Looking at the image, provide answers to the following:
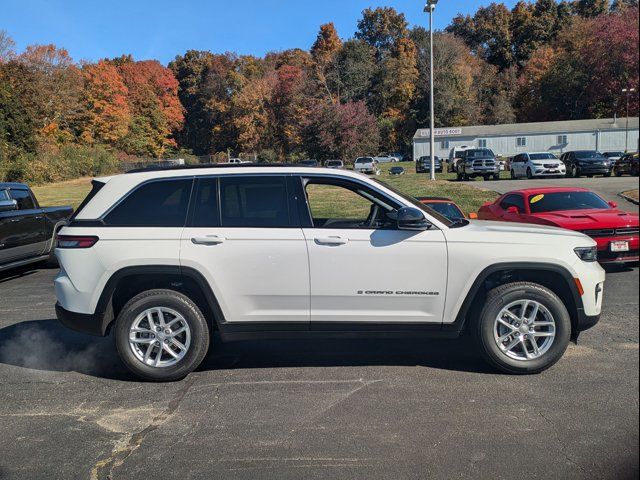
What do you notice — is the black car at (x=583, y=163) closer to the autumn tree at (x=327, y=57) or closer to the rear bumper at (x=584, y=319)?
the rear bumper at (x=584, y=319)

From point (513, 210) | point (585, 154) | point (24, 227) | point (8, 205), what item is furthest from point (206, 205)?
point (585, 154)

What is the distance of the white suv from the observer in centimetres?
482

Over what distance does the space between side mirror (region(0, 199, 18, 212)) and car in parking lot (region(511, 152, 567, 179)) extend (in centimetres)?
2624

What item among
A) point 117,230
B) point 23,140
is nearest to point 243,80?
point 23,140

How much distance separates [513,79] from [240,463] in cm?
7526

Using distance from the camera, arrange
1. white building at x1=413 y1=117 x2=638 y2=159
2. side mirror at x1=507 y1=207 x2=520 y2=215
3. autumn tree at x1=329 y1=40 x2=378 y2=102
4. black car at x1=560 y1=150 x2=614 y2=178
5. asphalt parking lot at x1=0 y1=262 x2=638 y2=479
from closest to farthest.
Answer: asphalt parking lot at x1=0 y1=262 x2=638 y2=479, side mirror at x1=507 y1=207 x2=520 y2=215, black car at x1=560 y1=150 x2=614 y2=178, white building at x1=413 y1=117 x2=638 y2=159, autumn tree at x1=329 y1=40 x2=378 y2=102

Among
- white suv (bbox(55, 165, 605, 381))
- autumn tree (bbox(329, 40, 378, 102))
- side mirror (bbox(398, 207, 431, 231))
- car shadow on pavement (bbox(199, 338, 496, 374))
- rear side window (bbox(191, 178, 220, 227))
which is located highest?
autumn tree (bbox(329, 40, 378, 102))

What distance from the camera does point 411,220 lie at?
15.6 feet

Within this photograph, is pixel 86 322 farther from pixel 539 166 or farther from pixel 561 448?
pixel 539 166

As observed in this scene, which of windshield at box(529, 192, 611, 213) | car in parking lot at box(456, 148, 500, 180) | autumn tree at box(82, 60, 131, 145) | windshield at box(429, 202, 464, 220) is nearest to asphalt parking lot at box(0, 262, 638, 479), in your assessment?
windshield at box(529, 192, 611, 213)


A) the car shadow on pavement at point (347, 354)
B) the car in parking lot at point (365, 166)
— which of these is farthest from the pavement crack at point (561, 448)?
the car in parking lot at point (365, 166)

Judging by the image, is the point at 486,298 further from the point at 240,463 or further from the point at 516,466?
the point at 240,463

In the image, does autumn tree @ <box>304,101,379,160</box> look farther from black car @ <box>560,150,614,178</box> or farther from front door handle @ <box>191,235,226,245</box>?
front door handle @ <box>191,235,226,245</box>

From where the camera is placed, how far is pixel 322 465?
137 inches
